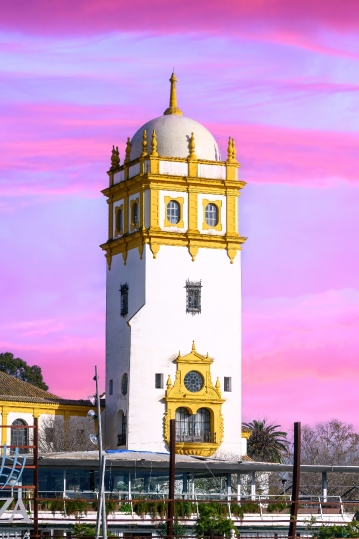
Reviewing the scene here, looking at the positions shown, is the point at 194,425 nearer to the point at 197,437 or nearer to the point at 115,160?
the point at 197,437

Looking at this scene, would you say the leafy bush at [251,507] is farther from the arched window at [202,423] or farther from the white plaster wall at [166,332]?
the arched window at [202,423]

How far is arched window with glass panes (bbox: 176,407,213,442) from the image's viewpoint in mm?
129500

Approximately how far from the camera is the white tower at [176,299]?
130 metres

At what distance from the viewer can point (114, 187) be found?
137m

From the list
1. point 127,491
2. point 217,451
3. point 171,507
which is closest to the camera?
point 171,507

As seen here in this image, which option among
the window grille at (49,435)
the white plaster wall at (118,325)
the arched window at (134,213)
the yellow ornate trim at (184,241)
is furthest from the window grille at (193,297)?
the window grille at (49,435)

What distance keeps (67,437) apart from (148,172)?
21242 millimetres

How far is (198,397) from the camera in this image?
429 ft

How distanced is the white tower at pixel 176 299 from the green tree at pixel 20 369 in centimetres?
4634

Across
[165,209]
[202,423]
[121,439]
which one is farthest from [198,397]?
[165,209]

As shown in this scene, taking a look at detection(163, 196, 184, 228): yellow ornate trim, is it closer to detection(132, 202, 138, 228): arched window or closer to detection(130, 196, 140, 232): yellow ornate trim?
detection(130, 196, 140, 232): yellow ornate trim

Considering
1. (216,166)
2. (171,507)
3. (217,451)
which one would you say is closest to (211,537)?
(171,507)

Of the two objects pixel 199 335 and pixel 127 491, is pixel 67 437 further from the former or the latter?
pixel 127 491

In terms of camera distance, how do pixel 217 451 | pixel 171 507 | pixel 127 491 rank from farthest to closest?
1. pixel 217 451
2. pixel 127 491
3. pixel 171 507
